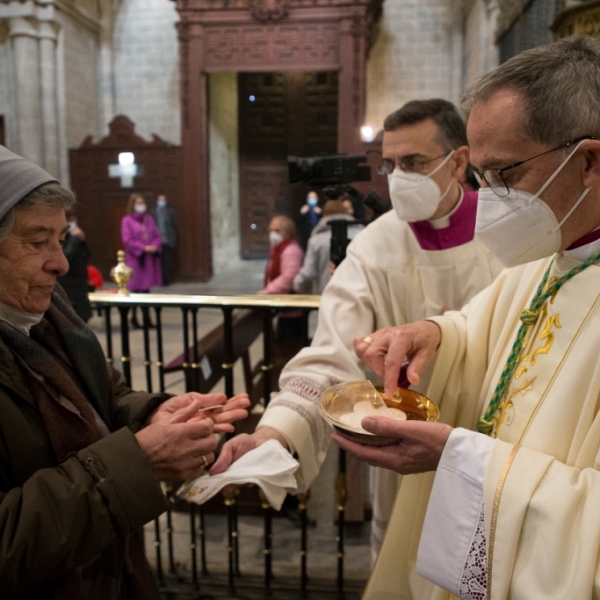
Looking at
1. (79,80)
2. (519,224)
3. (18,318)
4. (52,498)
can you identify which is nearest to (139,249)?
(79,80)

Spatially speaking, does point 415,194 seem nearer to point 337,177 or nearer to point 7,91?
point 337,177

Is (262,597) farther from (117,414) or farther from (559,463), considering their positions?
(559,463)

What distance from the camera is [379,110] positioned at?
39.1 feet

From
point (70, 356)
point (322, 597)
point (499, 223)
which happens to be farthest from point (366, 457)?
Answer: point (322, 597)

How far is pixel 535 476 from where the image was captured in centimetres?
106

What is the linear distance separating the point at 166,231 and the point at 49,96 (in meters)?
3.42

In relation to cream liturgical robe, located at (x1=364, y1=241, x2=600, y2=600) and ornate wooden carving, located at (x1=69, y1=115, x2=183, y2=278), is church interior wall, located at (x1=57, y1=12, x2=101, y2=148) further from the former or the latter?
cream liturgical robe, located at (x1=364, y1=241, x2=600, y2=600)

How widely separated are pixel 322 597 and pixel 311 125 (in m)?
12.5

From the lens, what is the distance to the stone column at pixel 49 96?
35.2ft

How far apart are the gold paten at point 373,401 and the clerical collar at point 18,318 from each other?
701mm

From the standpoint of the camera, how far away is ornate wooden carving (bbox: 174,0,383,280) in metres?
10.3

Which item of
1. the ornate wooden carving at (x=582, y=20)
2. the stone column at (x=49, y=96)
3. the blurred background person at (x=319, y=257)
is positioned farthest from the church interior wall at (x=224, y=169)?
the ornate wooden carving at (x=582, y=20)

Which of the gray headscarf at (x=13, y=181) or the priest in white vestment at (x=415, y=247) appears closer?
the gray headscarf at (x=13, y=181)

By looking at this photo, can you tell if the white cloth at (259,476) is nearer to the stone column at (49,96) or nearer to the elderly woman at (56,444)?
the elderly woman at (56,444)
